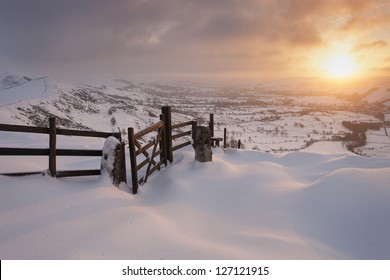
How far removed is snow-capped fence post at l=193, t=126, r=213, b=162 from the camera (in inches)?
345

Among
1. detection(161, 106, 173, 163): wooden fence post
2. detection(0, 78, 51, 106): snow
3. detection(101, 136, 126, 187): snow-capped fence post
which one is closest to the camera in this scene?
detection(101, 136, 126, 187): snow-capped fence post

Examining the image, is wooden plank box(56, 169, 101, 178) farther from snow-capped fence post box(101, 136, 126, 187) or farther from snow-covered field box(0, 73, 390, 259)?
snow-capped fence post box(101, 136, 126, 187)

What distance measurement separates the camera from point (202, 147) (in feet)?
28.7

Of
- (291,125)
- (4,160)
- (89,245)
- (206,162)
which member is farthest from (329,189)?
(291,125)

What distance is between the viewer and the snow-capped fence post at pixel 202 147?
8.77 metres

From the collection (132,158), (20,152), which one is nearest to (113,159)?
(132,158)

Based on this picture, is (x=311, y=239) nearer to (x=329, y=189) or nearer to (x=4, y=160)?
(x=329, y=189)

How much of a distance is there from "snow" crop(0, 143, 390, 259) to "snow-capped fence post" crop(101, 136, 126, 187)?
8.8 inches

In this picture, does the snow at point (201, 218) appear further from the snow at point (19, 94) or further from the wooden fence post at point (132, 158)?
the snow at point (19, 94)

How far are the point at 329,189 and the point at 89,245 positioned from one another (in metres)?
5.31

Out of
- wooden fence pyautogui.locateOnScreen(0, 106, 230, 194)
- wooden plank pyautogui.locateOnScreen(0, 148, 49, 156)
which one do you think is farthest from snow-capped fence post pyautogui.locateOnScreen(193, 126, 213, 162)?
wooden plank pyautogui.locateOnScreen(0, 148, 49, 156)

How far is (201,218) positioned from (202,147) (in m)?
3.38

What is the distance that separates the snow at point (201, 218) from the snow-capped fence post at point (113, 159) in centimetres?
22
